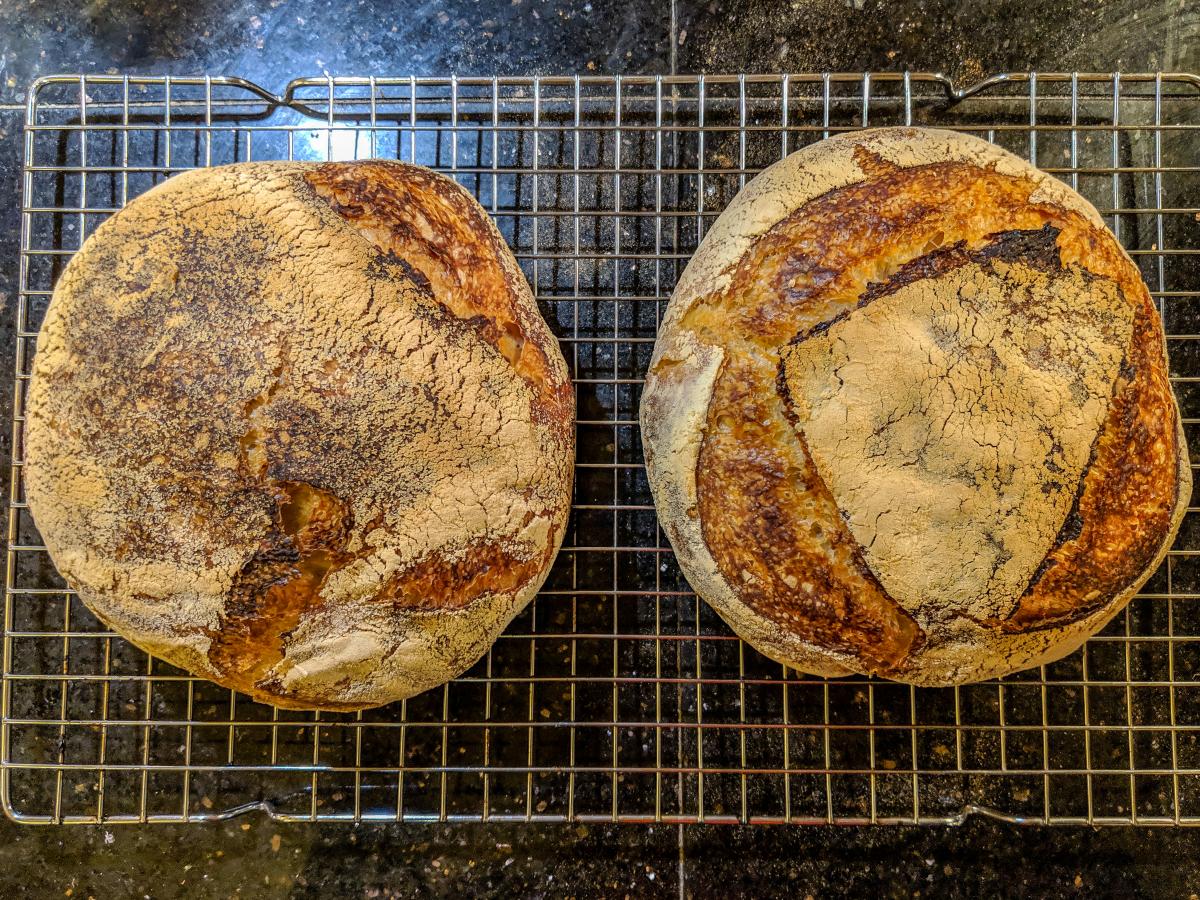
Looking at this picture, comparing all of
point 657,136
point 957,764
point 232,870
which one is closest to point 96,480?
point 232,870

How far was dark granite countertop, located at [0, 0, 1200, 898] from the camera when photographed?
160 cm

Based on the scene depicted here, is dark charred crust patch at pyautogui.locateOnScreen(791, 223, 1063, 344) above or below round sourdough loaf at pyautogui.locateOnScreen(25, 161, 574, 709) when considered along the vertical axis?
above

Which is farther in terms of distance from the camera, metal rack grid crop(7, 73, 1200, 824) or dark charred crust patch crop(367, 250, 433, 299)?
metal rack grid crop(7, 73, 1200, 824)

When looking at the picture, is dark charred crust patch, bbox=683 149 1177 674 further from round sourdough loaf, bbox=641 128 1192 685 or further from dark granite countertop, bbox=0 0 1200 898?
dark granite countertop, bbox=0 0 1200 898

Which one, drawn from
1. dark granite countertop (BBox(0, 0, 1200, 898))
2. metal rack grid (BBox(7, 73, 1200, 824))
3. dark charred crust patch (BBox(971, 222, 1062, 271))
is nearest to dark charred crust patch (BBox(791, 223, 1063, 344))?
dark charred crust patch (BBox(971, 222, 1062, 271))

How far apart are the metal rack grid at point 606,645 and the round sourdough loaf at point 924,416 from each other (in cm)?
40

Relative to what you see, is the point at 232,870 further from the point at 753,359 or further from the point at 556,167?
the point at 556,167

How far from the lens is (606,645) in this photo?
5.27 ft

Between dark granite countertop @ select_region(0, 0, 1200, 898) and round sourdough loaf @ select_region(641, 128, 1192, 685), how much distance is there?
0.59 meters

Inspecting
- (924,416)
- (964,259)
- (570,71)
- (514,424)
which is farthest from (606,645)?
(570,71)

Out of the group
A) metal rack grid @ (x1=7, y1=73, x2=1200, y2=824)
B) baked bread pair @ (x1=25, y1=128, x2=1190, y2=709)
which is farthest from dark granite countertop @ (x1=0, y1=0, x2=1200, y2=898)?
baked bread pair @ (x1=25, y1=128, x2=1190, y2=709)

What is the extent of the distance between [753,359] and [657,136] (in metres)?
0.71

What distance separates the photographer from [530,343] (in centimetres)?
126

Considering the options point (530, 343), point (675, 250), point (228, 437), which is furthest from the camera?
point (675, 250)
